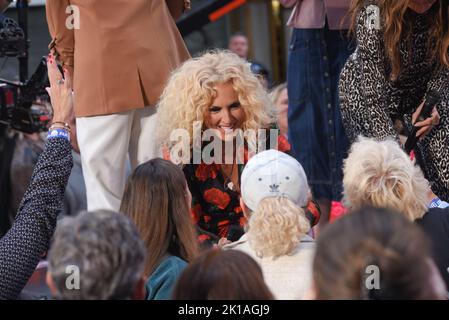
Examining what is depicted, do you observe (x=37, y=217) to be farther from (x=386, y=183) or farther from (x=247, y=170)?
(x=386, y=183)

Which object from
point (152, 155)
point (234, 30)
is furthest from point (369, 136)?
point (234, 30)

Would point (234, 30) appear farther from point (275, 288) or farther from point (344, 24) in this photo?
point (275, 288)

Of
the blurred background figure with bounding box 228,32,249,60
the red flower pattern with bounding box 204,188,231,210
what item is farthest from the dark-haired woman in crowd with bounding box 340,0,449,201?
the blurred background figure with bounding box 228,32,249,60

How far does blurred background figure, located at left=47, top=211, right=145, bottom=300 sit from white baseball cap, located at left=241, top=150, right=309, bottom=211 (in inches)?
41.5

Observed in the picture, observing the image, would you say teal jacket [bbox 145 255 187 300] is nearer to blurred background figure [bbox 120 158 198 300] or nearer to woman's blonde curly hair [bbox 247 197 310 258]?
blurred background figure [bbox 120 158 198 300]

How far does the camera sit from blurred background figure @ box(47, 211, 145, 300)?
253cm

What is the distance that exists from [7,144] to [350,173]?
381cm

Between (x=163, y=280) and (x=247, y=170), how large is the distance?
1.88ft

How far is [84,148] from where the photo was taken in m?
4.61

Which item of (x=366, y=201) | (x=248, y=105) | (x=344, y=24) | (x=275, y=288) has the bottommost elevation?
(x=275, y=288)

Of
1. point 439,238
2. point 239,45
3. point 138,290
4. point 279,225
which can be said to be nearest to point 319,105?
point 439,238

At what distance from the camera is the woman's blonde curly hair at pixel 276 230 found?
3.37 meters

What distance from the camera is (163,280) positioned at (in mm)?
3459
